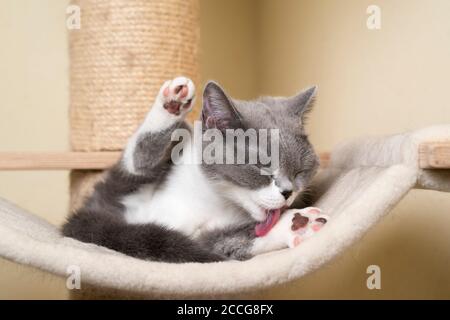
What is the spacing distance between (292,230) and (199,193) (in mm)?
257

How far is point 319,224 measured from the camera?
38.3 inches

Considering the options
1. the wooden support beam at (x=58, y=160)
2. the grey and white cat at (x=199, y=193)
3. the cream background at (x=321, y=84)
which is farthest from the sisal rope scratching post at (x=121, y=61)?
the cream background at (x=321, y=84)

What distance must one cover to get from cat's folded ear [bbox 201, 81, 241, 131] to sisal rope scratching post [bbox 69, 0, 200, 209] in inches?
23.7

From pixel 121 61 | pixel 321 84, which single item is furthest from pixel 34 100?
pixel 321 84

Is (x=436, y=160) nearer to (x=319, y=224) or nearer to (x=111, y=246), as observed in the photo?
(x=319, y=224)

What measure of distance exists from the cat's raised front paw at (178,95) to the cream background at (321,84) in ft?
1.38

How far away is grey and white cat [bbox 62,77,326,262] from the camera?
3.26ft

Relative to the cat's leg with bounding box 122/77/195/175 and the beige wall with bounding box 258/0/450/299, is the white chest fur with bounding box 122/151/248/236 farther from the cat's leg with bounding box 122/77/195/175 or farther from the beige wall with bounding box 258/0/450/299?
the beige wall with bounding box 258/0/450/299

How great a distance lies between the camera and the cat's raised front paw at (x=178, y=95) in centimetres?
104

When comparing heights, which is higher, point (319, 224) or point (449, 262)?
point (319, 224)

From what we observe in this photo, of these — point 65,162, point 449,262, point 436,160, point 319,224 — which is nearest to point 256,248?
point 319,224

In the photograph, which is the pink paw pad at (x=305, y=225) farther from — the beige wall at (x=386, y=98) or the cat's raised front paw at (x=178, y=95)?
the cat's raised front paw at (x=178, y=95)

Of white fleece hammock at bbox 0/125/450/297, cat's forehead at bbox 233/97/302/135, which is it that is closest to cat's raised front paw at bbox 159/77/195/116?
cat's forehead at bbox 233/97/302/135
